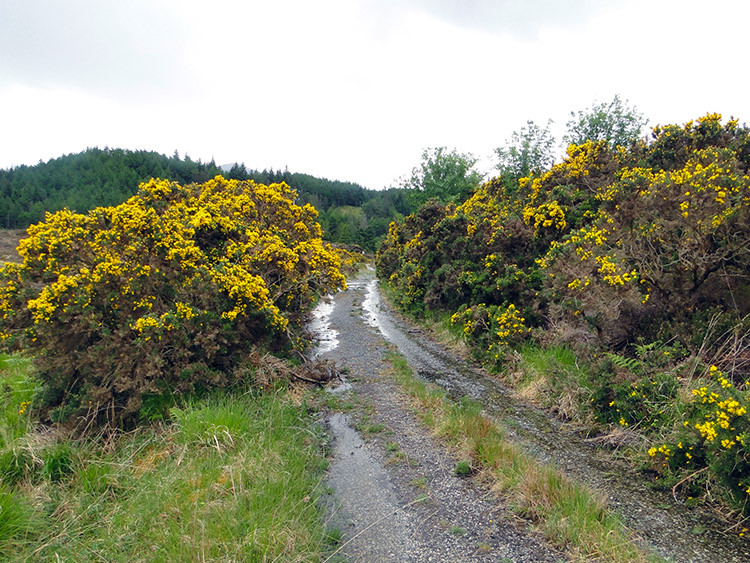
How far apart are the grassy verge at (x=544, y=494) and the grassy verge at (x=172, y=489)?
258 cm

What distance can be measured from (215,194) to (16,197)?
107646 millimetres

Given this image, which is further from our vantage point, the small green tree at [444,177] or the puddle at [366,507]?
the small green tree at [444,177]

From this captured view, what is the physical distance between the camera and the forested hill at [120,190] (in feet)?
270

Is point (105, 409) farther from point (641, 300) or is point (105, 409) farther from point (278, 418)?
point (641, 300)

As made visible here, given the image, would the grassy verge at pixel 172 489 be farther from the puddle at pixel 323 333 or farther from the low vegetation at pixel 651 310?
the puddle at pixel 323 333

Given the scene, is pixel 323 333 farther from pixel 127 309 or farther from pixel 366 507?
pixel 366 507

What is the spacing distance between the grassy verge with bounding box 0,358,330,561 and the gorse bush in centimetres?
73

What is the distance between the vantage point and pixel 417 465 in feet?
21.1

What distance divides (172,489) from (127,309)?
3.87 metres

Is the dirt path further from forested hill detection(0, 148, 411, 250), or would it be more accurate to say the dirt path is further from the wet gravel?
forested hill detection(0, 148, 411, 250)

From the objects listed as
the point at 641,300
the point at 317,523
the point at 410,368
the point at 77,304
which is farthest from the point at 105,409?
the point at 641,300

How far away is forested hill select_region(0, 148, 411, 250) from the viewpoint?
82.4 metres

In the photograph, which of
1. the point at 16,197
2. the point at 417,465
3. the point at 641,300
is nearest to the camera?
the point at 417,465

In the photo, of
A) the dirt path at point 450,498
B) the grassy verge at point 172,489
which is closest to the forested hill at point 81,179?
the grassy verge at point 172,489
